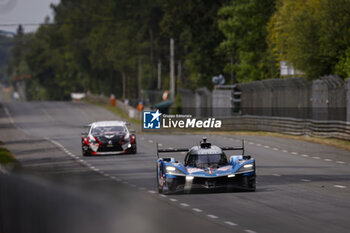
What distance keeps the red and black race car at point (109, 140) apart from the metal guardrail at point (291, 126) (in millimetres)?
10829

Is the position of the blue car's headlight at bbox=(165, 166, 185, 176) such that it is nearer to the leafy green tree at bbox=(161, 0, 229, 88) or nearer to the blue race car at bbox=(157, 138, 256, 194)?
the blue race car at bbox=(157, 138, 256, 194)

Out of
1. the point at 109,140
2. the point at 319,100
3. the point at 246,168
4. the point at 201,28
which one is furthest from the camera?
the point at 201,28

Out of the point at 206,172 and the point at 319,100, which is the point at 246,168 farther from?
the point at 319,100

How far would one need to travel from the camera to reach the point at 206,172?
1725 centimetres

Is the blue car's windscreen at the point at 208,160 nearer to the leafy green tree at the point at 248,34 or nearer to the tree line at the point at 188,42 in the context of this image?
the tree line at the point at 188,42

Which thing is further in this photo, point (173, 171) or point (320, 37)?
point (320, 37)

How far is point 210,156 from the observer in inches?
701

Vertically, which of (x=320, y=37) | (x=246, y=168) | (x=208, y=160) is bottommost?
(x=246, y=168)

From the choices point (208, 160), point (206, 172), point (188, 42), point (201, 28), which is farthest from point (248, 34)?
point (206, 172)

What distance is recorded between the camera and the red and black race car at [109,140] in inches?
1305

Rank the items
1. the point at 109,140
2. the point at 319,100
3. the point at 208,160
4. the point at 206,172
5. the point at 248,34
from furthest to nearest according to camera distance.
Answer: the point at 248,34
the point at 319,100
the point at 109,140
the point at 208,160
the point at 206,172

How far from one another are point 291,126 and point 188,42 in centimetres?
5559

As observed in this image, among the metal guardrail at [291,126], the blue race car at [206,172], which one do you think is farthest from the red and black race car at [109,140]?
the blue race car at [206,172]

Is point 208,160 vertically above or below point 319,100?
below
